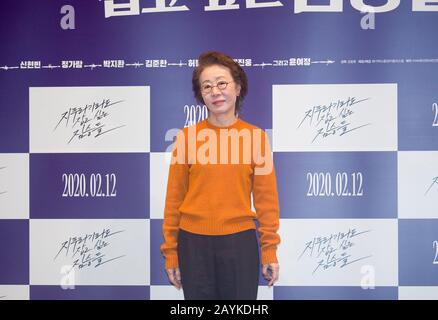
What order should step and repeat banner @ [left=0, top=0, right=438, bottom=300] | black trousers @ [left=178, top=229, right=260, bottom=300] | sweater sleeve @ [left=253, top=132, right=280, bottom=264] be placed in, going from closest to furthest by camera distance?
black trousers @ [left=178, top=229, right=260, bottom=300]
sweater sleeve @ [left=253, top=132, right=280, bottom=264]
step and repeat banner @ [left=0, top=0, right=438, bottom=300]

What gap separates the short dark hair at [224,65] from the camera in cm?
176

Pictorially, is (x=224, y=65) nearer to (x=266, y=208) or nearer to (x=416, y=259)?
(x=266, y=208)

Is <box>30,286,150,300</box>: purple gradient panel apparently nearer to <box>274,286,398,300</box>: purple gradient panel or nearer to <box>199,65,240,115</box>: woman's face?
<box>274,286,398,300</box>: purple gradient panel

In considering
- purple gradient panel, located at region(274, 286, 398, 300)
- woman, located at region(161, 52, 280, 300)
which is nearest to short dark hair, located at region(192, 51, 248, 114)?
woman, located at region(161, 52, 280, 300)

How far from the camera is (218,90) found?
1.71 metres

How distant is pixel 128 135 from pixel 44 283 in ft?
2.32

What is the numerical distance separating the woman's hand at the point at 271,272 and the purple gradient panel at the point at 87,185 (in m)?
0.57

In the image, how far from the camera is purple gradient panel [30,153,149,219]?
1.89 m

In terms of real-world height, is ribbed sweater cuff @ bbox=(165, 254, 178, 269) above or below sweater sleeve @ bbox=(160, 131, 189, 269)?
below

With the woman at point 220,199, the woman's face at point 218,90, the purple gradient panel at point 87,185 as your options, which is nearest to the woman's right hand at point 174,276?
the woman at point 220,199

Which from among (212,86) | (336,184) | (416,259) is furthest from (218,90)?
(416,259)

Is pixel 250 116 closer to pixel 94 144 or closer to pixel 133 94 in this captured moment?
pixel 133 94

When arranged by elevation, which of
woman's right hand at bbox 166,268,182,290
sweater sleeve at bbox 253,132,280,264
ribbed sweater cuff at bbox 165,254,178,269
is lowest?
woman's right hand at bbox 166,268,182,290

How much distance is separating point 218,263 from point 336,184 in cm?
59
